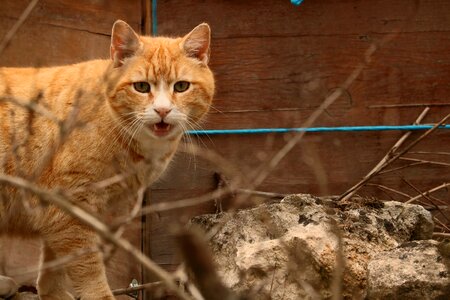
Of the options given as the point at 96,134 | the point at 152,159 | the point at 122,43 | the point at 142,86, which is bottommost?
the point at 152,159

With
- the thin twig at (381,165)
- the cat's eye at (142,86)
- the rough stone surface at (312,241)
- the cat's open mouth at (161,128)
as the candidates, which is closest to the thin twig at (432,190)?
the thin twig at (381,165)

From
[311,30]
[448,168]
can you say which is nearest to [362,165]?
[448,168]

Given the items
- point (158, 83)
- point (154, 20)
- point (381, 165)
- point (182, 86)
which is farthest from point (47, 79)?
point (381, 165)

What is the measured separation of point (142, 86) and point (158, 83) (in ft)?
0.29

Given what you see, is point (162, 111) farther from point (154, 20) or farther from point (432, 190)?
point (432, 190)

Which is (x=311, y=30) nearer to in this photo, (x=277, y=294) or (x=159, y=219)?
(x=159, y=219)

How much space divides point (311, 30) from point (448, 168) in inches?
47.8

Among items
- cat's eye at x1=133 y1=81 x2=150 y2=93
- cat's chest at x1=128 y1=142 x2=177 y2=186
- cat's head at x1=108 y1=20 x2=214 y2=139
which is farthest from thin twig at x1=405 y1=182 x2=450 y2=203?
cat's eye at x1=133 y1=81 x2=150 y2=93

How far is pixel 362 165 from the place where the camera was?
18.5 feet

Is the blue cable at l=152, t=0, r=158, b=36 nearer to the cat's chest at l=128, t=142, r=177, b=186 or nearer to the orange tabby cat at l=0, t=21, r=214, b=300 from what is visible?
the orange tabby cat at l=0, t=21, r=214, b=300

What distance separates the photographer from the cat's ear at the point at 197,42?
480 centimetres

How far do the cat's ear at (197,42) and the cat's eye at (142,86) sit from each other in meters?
0.32

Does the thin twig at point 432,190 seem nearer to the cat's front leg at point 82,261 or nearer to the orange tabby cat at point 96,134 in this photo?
the orange tabby cat at point 96,134

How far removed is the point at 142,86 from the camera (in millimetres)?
4660
